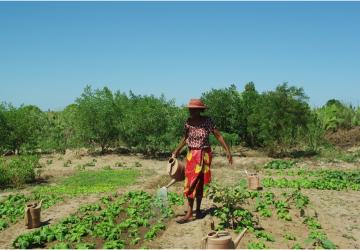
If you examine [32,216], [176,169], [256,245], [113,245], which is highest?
[176,169]

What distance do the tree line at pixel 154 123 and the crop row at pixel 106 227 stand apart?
9475mm

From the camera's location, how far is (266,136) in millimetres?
19422

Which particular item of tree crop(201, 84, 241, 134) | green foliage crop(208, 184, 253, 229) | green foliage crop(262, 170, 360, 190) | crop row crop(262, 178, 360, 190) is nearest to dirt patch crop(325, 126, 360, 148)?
tree crop(201, 84, 241, 134)

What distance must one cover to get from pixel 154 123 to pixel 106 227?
11.6 m

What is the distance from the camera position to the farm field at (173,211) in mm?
7422

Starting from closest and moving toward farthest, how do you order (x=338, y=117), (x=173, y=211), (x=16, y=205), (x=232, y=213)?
(x=232, y=213)
(x=173, y=211)
(x=16, y=205)
(x=338, y=117)

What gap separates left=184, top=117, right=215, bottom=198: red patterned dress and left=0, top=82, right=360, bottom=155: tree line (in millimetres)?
10726

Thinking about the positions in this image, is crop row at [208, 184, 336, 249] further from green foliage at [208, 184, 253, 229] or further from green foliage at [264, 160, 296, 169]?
green foliage at [264, 160, 296, 169]

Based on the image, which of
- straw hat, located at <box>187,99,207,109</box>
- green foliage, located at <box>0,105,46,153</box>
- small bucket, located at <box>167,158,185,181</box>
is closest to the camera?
straw hat, located at <box>187,99,207,109</box>

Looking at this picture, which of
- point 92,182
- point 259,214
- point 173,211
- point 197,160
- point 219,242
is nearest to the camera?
point 219,242

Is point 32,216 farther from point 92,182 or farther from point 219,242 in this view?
point 92,182

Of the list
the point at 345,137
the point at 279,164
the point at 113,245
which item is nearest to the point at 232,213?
the point at 113,245

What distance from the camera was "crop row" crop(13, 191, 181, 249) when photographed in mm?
7375

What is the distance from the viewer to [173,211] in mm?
9164
